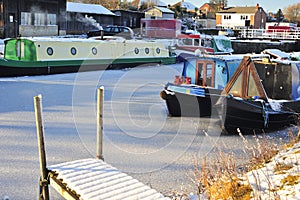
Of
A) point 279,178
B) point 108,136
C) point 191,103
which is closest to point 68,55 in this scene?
point 191,103

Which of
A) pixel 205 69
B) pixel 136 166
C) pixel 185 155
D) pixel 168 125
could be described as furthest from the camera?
pixel 205 69

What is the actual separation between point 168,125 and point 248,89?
1826 millimetres

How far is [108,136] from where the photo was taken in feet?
24.3

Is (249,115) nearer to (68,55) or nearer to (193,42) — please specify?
(68,55)

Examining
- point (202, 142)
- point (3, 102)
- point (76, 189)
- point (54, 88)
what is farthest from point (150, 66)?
point (76, 189)

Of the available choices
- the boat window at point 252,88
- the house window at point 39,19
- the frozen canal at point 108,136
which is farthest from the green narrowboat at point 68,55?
the house window at point 39,19

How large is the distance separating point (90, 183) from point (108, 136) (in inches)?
139

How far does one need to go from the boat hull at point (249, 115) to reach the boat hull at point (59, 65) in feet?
29.4

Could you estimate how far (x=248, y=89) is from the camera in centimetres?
848

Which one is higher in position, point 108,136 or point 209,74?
point 209,74

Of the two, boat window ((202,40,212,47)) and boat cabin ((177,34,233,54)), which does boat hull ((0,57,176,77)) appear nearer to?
boat cabin ((177,34,233,54))

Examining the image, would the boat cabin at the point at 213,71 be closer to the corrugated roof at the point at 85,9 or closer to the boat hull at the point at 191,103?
the boat hull at the point at 191,103

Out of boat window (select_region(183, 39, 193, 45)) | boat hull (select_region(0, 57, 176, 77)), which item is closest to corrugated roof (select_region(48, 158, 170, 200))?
boat hull (select_region(0, 57, 176, 77))

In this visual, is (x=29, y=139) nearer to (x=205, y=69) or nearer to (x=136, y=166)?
(x=136, y=166)
